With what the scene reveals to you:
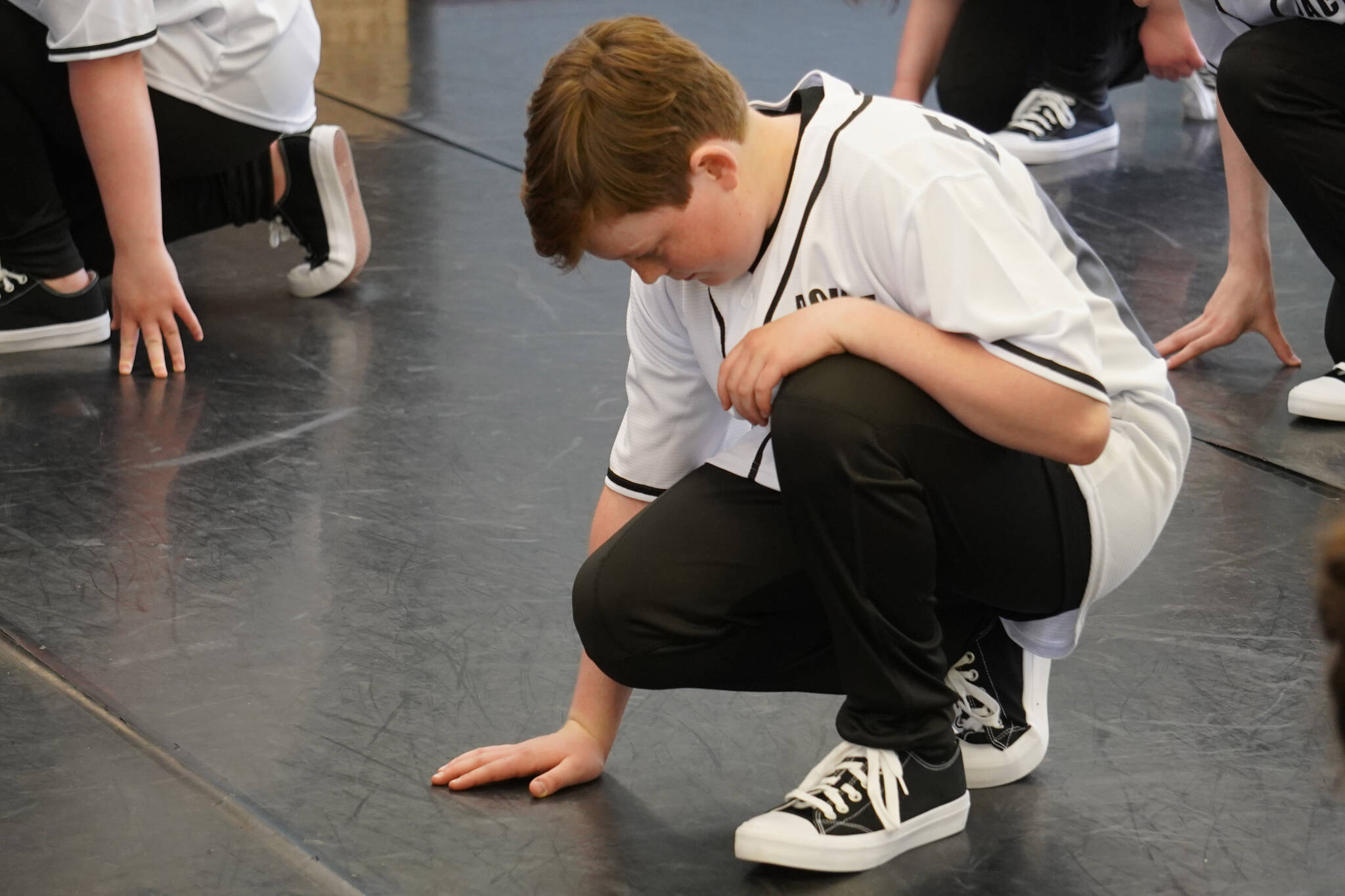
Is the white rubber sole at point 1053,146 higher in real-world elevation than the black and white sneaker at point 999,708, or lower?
lower

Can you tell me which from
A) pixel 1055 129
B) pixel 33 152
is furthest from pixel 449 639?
pixel 1055 129

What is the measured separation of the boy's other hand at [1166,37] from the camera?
2590 mm

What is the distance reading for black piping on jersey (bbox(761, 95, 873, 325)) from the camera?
111cm

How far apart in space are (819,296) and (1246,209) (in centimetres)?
110

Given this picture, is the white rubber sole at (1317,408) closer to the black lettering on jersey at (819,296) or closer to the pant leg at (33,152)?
the black lettering on jersey at (819,296)

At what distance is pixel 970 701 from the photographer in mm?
1269

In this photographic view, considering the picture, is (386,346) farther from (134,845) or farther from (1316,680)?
(1316,680)

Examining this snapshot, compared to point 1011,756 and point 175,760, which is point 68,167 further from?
point 1011,756

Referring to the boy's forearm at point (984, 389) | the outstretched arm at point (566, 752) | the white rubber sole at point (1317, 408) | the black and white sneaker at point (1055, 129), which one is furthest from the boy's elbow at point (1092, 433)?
the black and white sneaker at point (1055, 129)

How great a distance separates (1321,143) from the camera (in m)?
1.92

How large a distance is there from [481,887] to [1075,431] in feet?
1.66

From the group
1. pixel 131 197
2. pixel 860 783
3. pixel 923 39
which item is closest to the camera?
pixel 860 783

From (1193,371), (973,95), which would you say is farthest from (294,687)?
(973,95)

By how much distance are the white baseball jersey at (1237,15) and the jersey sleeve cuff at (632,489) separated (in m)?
1.13
